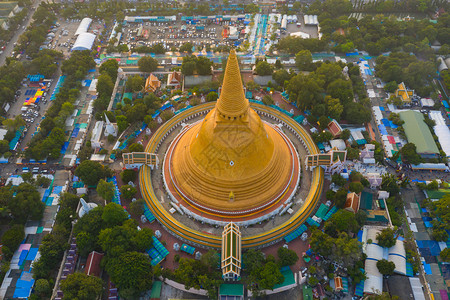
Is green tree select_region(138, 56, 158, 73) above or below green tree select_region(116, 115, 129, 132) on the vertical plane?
above

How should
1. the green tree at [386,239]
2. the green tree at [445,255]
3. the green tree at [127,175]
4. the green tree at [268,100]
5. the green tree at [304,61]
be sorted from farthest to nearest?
the green tree at [304,61] → the green tree at [268,100] → the green tree at [127,175] → the green tree at [445,255] → the green tree at [386,239]

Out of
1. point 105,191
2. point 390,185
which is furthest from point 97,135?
point 390,185

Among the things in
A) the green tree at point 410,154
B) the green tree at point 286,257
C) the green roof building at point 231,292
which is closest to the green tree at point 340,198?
the green tree at point 286,257

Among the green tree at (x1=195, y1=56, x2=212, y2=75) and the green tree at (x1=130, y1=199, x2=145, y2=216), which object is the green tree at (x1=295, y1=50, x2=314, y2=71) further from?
the green tree at (x1=130, y1=199, x2=145, y2=216)

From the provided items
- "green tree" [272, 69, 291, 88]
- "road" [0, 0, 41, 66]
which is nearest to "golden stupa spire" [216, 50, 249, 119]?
"green tree" [272, 69, 291, 88]

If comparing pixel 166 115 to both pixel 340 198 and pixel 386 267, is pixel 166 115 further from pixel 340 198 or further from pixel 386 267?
pixel 386 267

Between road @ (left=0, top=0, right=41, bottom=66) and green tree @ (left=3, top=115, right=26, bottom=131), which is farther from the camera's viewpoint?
road @ (left=0, top=0, right=41, bottom=66)

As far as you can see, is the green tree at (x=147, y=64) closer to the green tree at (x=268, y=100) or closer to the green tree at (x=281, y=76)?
the green tree at (x=281, y=76)
